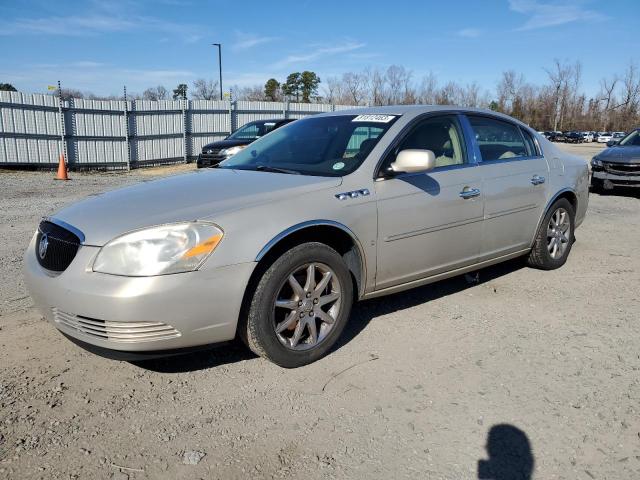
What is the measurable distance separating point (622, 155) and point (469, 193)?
8991 millimetres

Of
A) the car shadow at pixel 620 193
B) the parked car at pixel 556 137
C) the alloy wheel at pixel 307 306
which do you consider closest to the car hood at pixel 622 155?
the car shadow at pixel 620 193

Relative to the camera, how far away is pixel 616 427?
2734 millimetres

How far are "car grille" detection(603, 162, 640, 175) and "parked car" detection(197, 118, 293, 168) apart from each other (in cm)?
787

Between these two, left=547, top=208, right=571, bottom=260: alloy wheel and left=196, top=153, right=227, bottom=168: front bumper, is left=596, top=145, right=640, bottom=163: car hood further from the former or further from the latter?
left=196, top=153, right=227, bottom=168: front bumper

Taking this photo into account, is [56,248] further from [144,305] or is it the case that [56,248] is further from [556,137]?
[556,137]

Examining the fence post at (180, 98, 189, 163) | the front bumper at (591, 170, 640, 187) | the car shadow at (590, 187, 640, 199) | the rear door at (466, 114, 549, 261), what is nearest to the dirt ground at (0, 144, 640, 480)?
the rear door at (466, 114, 549, 261)

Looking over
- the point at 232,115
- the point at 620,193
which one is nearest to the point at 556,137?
the point at 232,115

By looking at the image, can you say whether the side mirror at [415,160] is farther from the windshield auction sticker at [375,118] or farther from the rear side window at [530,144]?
the rear side window at [530,144]

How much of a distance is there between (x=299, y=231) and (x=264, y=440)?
1239 mm

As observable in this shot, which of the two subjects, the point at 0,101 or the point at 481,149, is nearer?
the point at 481,149

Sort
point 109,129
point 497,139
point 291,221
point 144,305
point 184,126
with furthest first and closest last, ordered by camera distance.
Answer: point 184,126 < point 109,129 < point 497,139 < point 291,221 < point 144,305

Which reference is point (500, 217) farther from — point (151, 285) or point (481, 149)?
point (151, 285)

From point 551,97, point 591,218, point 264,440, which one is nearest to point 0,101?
point 591,218

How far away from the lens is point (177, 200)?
323 centimetres
